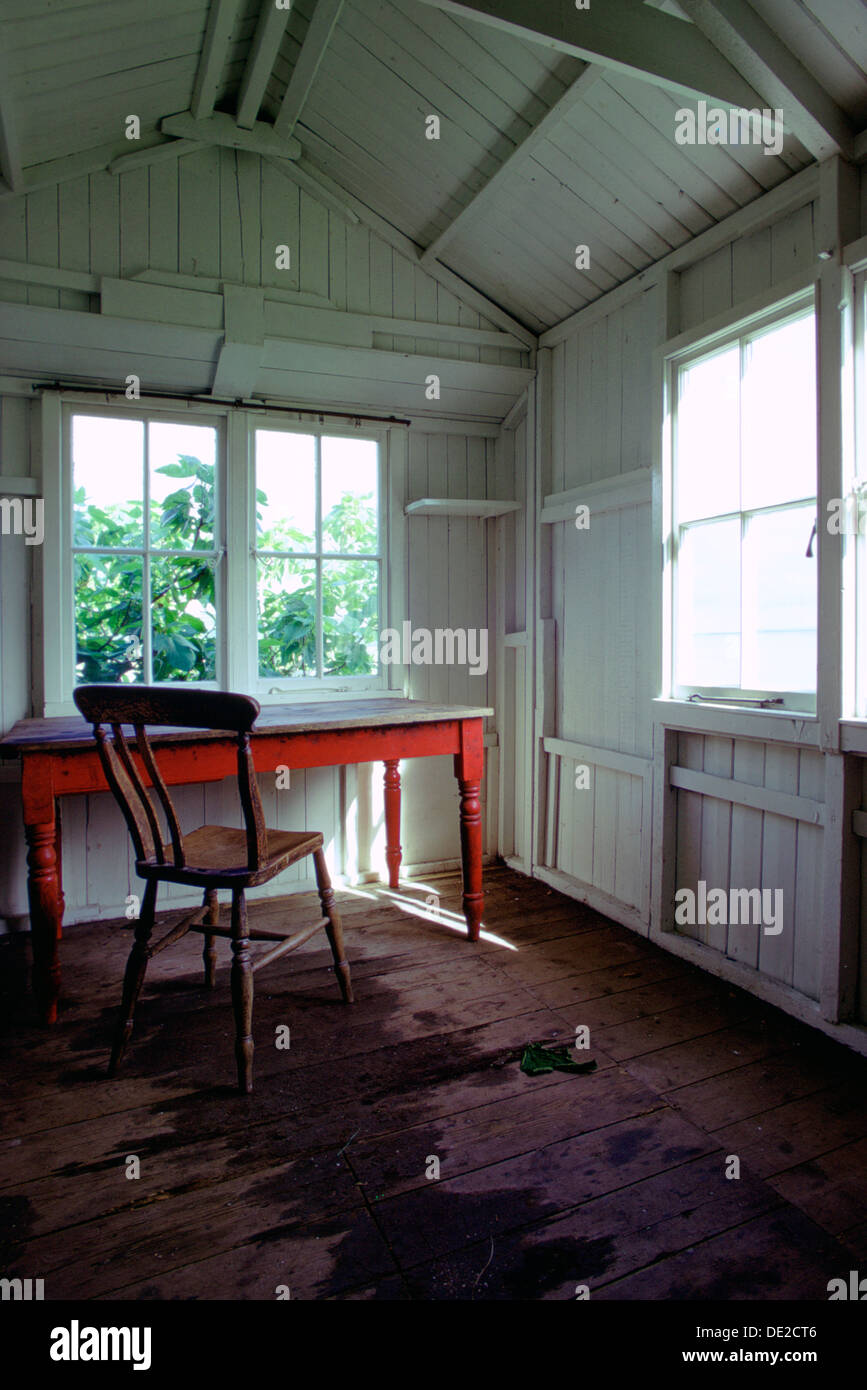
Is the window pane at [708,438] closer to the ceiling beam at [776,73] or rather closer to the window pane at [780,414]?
the window pane at [780,414]

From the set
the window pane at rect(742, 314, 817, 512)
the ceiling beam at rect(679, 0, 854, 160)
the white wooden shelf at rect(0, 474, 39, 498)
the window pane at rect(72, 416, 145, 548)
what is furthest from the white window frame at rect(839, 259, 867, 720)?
the white wooden shelf at rect(0, 474, 39, 498)

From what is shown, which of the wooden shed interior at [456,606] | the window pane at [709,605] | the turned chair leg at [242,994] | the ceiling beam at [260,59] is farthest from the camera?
the window pane at [709,605]

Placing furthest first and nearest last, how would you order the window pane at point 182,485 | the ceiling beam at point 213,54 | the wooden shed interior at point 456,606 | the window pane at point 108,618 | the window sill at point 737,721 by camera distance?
the window pane at point 182,485 < the window pane at point 108,618 < the ceiling beam at point 213,54 < the window sill at point 737,721 < the wooden shed interior at point 456,606

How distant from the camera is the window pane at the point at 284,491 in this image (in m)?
3.61

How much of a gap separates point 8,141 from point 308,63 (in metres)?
1.10

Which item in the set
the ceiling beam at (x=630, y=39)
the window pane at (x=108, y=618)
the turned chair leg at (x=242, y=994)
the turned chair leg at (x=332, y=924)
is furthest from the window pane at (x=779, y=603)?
the window pane at (x=108, y=618)

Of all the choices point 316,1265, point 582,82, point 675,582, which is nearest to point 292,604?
point 675,582

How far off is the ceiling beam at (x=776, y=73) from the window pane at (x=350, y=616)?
7.70 ft

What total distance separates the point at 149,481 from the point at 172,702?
1.83m

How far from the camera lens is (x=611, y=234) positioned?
2.98 metres

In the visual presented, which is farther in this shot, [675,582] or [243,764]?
[675,582]

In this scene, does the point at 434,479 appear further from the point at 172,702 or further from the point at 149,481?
the point at 172,702

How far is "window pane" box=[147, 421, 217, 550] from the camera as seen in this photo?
342 cm

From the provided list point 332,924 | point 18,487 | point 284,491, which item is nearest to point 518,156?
point 284,491
